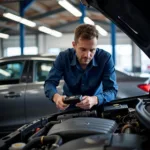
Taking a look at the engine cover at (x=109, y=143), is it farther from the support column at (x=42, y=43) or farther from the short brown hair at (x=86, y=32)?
the support column at (x=42, y=43)

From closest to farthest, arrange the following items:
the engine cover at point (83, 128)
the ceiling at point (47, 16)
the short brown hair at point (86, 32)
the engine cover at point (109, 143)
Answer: the engine cover at point (109, 143) < the engine cover at point (83, 128) < the short brown hair at point (86, 32) < the ceiling at point (47, 16)

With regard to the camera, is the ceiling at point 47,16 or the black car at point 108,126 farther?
the ceiling at point 47,16

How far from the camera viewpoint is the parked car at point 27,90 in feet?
13.8

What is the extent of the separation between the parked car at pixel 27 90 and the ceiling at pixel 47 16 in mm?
4387

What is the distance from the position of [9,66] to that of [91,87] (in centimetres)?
261

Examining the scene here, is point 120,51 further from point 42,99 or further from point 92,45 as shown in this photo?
point 92,45

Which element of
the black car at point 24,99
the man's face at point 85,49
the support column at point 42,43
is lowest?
the black car at point 24,99

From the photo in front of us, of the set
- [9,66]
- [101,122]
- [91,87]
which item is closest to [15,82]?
Result: [9,66]

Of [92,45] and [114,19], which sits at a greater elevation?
[114,19]

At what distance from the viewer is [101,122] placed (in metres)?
1.55

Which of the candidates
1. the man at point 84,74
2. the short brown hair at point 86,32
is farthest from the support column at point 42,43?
the short brown hair at point 86,32

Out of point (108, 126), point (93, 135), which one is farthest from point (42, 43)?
point (93, 135)

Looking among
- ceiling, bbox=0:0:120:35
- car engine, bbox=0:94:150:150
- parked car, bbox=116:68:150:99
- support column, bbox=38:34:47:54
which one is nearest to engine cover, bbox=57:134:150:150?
car engine, bbox=0:94:150:150

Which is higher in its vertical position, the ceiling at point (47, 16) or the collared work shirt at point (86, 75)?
the ceiling at point (47, 16)
